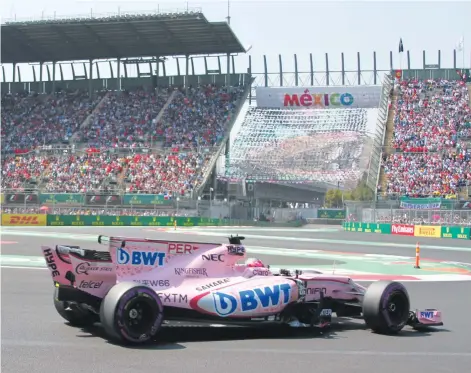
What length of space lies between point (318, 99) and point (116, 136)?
19730 mm

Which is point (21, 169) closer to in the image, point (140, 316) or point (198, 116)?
point (198, 116)

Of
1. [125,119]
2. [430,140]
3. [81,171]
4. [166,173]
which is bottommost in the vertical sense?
[166,173]

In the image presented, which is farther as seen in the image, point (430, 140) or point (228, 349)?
point (430, 140)

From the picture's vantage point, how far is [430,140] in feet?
205

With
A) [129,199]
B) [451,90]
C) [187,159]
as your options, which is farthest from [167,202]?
[451,90]

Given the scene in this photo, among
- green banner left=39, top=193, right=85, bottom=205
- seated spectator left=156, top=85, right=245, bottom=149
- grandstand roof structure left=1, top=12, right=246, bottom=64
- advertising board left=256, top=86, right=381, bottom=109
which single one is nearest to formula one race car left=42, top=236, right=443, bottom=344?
green banner left=39, top=193, right=85, bottom=205

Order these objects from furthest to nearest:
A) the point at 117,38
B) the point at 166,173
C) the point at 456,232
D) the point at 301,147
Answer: the point at 301,147, the point at 117,38, the point at 166,173, the point at 456,232

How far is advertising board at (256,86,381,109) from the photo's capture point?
7281cm

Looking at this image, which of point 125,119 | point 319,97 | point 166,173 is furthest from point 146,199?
point 319,97

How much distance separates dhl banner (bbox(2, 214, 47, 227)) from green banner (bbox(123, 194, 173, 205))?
6.32m

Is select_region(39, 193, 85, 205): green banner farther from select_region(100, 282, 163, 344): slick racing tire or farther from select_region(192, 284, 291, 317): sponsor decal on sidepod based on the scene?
select_region(100, 282, 163, 344): slick racing tire

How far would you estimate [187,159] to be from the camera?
63219mm

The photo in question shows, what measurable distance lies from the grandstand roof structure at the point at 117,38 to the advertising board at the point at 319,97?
6228 millimetres

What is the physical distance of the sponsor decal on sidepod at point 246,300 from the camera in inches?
382
